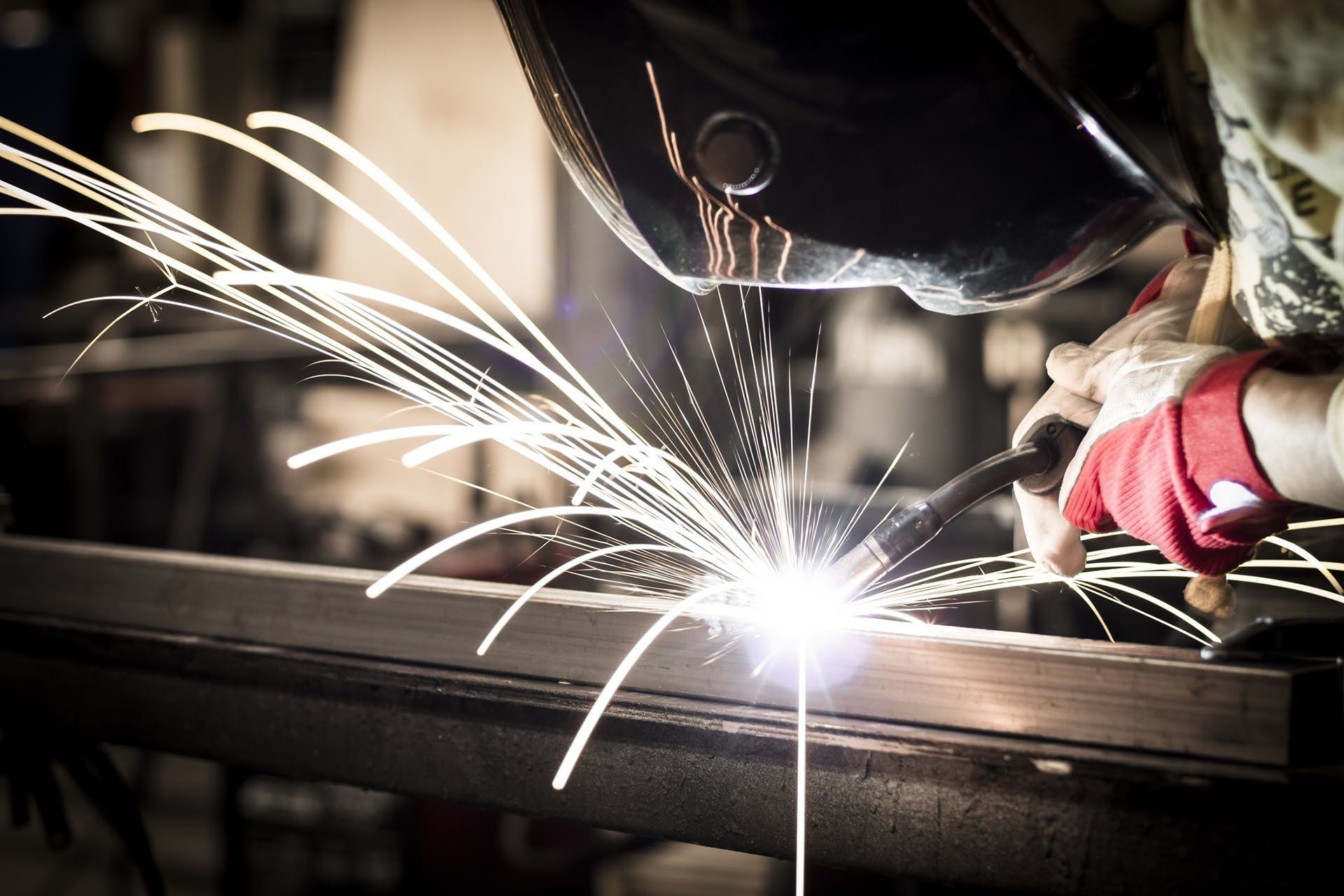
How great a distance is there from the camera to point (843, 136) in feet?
2.45

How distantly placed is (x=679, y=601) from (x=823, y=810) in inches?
9.1

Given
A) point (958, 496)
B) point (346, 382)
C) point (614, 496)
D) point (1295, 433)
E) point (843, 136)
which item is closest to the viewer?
point (1295, 433)

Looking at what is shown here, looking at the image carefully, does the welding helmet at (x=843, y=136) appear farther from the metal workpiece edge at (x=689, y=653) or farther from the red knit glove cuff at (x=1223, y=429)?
the metal workpiece edge at (x=689, y=653)

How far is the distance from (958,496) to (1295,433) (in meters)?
0.28

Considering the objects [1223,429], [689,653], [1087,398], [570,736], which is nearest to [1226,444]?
[1223,429]

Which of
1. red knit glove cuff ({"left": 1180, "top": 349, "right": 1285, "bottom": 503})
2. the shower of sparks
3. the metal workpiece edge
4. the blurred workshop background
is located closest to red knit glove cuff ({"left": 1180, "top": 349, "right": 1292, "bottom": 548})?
red knit glove cuff ({"left": 1180, "top": 349, "right": 1285, "bottom": 503})

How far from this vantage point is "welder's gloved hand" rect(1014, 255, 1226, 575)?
2.74ft

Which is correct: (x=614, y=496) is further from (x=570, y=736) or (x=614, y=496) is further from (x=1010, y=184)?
(x=1010, y=184)

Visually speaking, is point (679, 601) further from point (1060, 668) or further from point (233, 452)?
point (233, 452)

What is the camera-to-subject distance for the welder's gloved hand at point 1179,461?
655 mm

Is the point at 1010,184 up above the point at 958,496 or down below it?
above

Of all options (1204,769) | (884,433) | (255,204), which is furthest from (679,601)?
(255,204)

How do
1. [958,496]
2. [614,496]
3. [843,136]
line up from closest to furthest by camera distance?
[843,136] → [958,496] → [614,496]

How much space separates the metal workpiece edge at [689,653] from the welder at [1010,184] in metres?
0.11
